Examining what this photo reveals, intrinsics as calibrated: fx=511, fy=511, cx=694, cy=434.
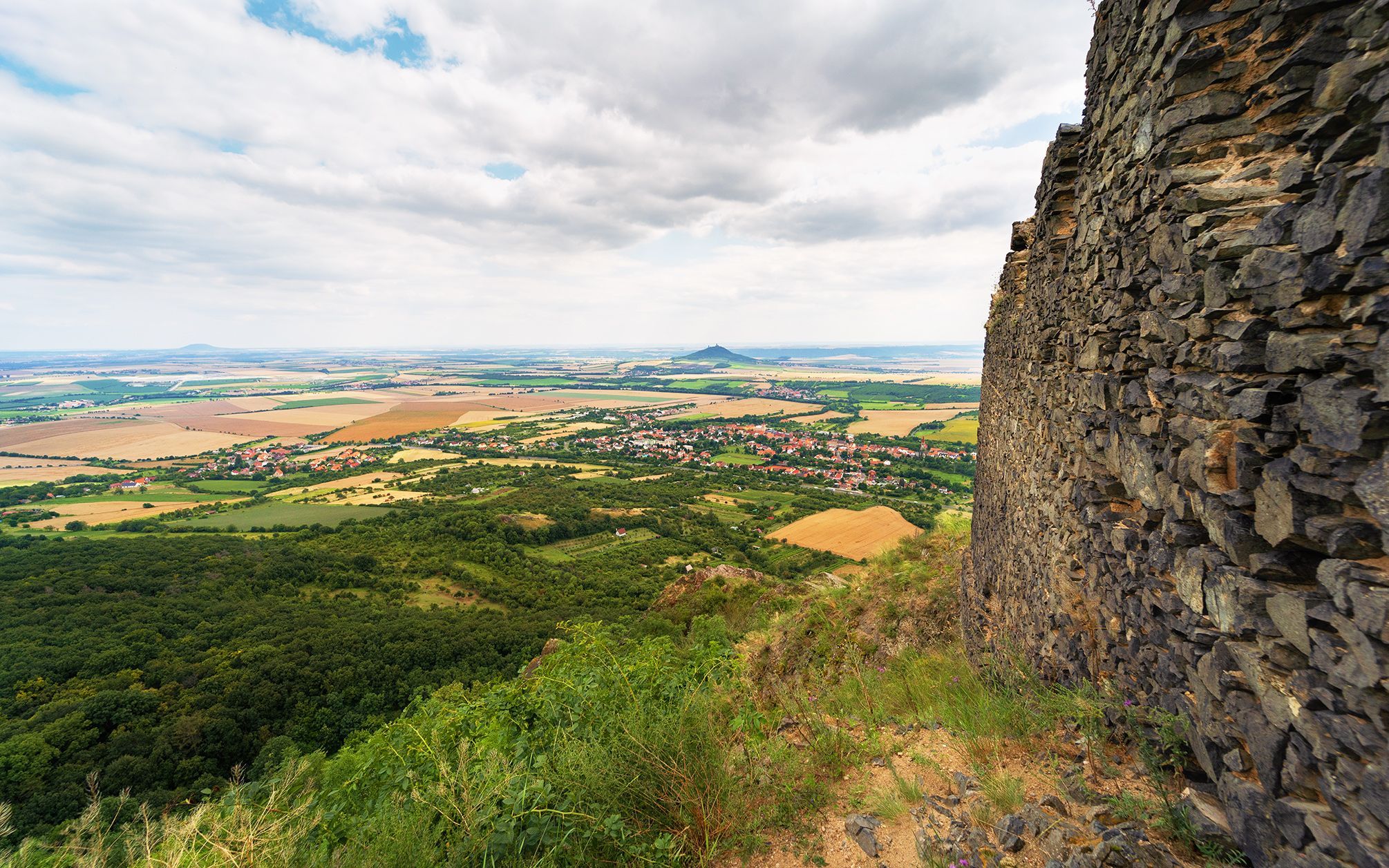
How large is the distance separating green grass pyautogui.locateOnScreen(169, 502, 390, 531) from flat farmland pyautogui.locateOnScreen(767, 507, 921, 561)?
36404mm

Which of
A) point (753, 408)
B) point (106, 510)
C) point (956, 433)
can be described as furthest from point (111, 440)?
point (956, 433)

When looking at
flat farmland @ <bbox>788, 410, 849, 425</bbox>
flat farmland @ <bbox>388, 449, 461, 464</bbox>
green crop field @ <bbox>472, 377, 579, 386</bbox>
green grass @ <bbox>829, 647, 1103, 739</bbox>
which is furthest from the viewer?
green crop field @ <bbox>472, 377, 579, 386</bbox>

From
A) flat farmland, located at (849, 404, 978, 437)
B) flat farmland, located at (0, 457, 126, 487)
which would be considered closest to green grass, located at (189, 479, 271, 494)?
flat farmland, located at (0, 457, 126, 487)

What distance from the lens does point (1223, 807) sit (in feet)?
7.88

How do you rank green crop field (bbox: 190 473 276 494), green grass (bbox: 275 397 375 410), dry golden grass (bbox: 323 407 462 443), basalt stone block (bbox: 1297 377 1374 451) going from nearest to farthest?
basalt stone block (bbox: 1297 377 1374 451) → green crop field (bbox: 190 473 276 494) → dry golden grass (bbox: 323 407 462 443) → green grass (bbox: 275 397 375 410)

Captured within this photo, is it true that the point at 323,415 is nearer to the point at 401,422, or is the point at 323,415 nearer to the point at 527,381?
the point at 401,422

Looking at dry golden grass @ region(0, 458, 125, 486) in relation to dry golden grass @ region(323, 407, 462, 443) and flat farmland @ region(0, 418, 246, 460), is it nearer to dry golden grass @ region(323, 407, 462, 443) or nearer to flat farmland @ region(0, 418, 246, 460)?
flat farmland @ region(0, 418, 246, 460)

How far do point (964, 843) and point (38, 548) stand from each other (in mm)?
57543

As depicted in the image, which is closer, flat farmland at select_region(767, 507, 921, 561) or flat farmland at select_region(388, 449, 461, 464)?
flat farmland at select_region(767, 507, 921, 561)

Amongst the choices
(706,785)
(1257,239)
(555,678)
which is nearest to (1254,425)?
(1257,239)

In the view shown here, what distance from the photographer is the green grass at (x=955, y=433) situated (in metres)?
64.8

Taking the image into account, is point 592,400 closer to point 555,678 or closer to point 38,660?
point 38,660

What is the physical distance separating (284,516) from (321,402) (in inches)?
3785

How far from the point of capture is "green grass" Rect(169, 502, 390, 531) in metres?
43.3
